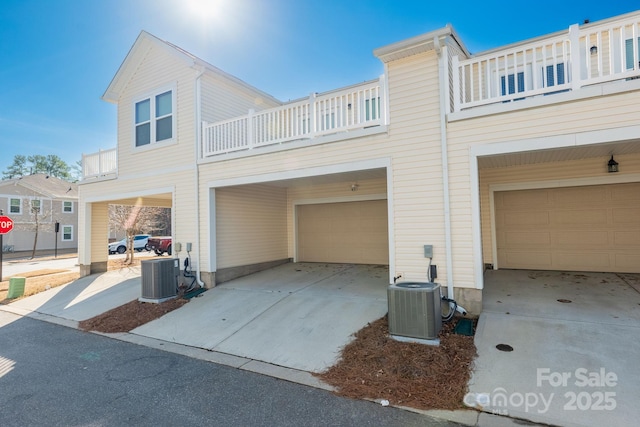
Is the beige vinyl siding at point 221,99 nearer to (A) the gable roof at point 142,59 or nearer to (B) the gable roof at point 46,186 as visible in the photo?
(A) the gable roof at point 142,59

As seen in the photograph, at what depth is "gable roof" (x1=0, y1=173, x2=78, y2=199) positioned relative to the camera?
83.6 feet

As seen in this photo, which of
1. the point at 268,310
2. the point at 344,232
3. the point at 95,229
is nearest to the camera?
the point at 268,310

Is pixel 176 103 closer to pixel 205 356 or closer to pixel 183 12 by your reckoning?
pixel 183 12

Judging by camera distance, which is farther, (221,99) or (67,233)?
(67,233)

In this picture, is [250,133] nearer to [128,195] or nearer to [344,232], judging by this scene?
[344,232]

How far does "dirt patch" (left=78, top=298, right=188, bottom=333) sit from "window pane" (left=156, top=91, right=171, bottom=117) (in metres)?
5.55

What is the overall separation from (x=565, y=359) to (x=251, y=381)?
3.76 m

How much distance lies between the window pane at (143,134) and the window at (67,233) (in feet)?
78.4

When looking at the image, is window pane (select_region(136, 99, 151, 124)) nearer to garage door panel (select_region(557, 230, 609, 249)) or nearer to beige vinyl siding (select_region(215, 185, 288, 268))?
beige vinyl siding (select_region(215, 185, 288, 268))

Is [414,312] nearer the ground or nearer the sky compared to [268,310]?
nearer the sky

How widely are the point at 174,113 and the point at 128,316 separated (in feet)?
18.5

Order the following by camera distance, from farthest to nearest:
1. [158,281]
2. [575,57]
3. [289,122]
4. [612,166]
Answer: [289,122], [158,281], [612,166], [575,57]

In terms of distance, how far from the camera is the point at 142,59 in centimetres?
1020

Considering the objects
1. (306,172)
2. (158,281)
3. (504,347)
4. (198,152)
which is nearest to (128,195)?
(198,152)
